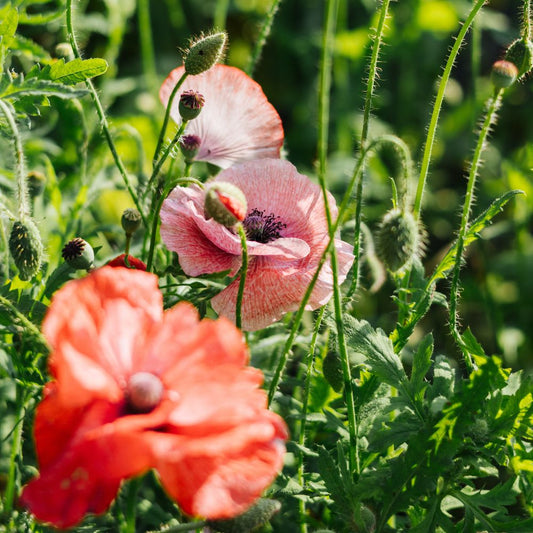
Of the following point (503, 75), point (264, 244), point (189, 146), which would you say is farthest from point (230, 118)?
point (503, 75)

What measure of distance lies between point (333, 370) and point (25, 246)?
19.8 inches

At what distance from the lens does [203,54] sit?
1083 millimetres

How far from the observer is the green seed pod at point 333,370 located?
47.0 inches

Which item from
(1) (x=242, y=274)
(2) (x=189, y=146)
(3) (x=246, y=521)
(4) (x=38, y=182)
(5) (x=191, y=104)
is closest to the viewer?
(3) (x=246, y=521)

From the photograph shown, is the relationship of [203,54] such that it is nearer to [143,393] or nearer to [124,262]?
[124,262]

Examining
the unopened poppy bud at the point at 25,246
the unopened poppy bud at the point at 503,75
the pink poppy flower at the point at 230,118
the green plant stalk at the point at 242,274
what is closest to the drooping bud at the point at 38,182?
the pink poppy flower at the point at 230,118

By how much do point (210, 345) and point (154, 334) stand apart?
0.21 ft

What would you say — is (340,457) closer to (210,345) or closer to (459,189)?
(210,345)

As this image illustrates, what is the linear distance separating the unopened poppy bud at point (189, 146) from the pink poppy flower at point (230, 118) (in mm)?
51

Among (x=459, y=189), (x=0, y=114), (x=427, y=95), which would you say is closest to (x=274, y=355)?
(x=0, y=114)

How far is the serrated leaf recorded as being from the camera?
107cm

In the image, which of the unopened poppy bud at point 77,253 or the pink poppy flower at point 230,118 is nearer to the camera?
the unopened poppy bud at point 77,253

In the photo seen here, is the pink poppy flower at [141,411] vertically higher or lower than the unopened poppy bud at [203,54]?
lower

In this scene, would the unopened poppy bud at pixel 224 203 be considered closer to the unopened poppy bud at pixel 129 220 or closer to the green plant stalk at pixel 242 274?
the green plant stalk at pixel 242 274
